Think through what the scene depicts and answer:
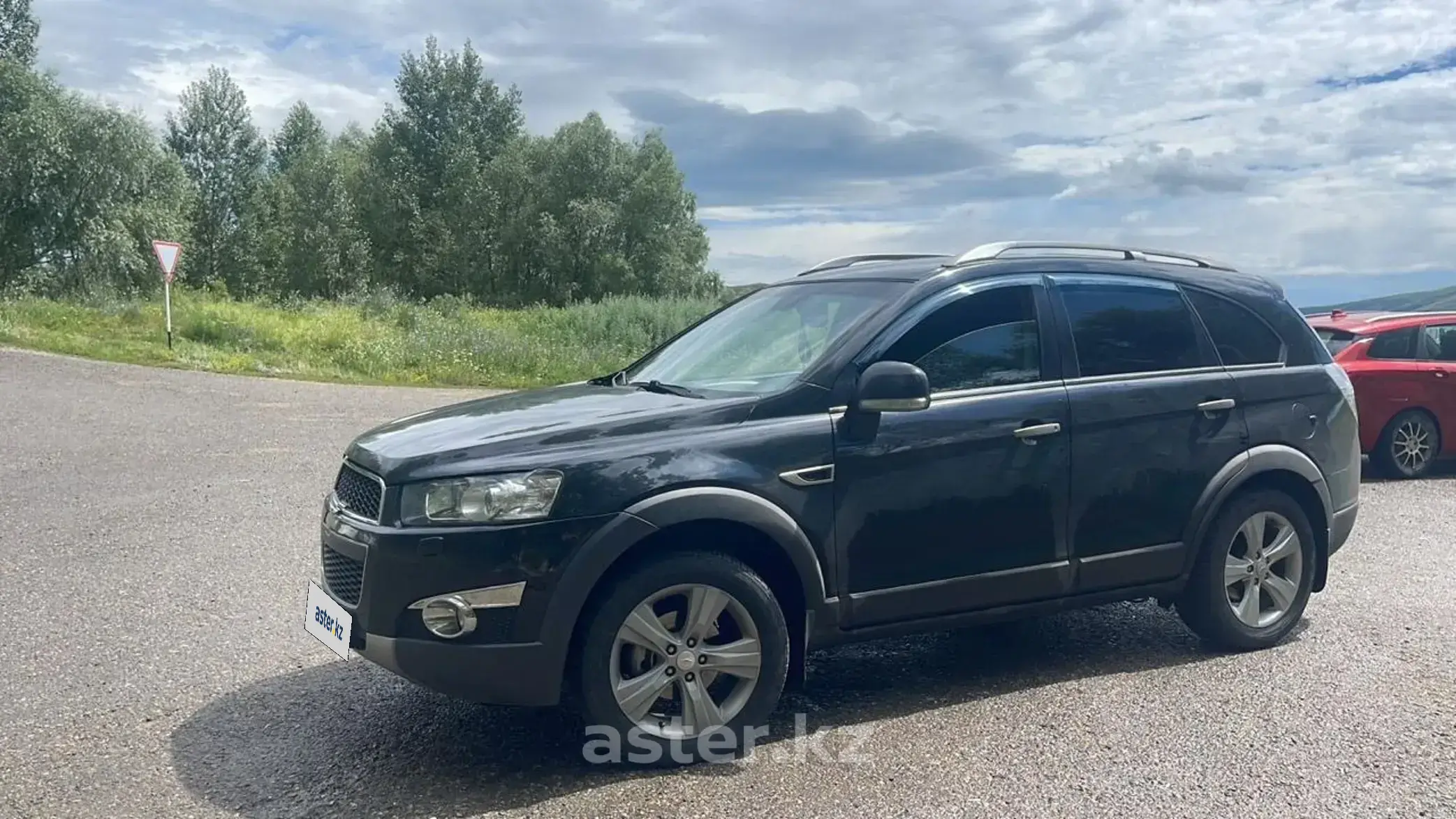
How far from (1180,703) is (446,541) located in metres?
3.00

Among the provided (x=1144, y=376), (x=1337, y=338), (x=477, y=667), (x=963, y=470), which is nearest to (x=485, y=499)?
(x=477, y=667)

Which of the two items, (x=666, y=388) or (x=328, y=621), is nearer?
(x=328, y=621)

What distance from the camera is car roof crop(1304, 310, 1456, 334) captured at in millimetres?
11227

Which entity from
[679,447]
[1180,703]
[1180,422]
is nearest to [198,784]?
[679,447]

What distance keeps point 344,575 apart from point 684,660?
1223 millimetres

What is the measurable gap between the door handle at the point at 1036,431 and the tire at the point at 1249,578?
104 centimetres

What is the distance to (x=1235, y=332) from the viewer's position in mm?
5672

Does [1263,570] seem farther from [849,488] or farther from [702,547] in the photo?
[702,547]

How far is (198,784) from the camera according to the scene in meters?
4.08

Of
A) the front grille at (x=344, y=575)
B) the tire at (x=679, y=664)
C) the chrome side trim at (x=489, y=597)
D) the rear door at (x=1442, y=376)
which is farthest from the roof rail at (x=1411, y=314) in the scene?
the front grille at (x=344, y=575)

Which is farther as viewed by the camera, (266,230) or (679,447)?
(266,230)

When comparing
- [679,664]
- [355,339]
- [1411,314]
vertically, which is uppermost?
[1411,314]

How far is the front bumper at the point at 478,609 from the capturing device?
388 cm

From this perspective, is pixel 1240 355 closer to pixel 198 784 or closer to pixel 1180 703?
pixel 1180 703
